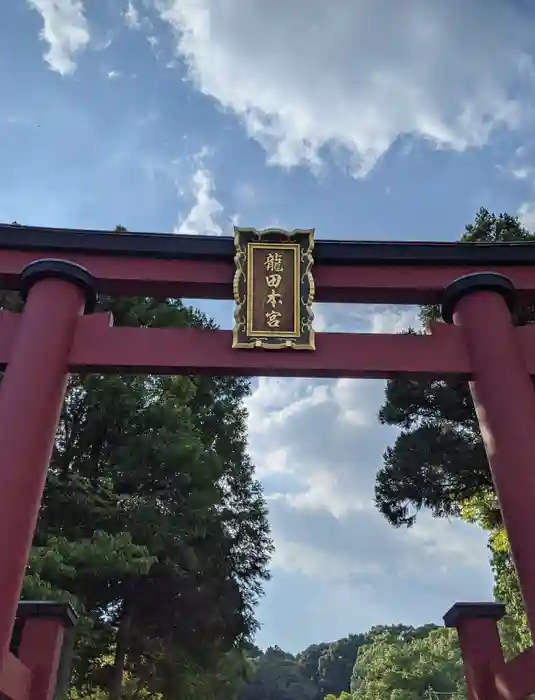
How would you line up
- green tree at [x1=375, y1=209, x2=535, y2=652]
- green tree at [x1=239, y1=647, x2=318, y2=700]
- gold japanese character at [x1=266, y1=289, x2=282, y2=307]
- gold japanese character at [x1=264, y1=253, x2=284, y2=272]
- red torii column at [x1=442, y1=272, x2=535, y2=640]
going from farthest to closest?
1. green tree at [x1=239, y1=647, x2=318, y2=700]
2. green tree at [x1=375, y1=209, x2=535, y2=652]
3. gold japanese character at [x1=264, y1=253, x2=284, y2=272]
4. gold japanese character at [x1=266, y1=289, x2=282, y2=307]
5. red torii column at [x1=442, y1=272, x2=535, y2=640]

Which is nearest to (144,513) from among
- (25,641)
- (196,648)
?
(196,648)

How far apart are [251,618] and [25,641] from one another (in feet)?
32.7

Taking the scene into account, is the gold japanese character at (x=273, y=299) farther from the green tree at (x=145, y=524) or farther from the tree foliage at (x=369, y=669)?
the tree foliage at (x=369, y=669)

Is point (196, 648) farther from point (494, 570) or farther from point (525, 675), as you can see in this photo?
point (525, 675)

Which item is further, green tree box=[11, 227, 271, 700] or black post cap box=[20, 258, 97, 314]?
green tree box=[11, 227, 271, 700]

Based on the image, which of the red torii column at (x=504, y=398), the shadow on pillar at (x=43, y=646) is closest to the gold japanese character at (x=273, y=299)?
the red torii column at (x=504, y=398)

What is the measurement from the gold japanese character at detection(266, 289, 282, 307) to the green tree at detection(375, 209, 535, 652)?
6.04 metres

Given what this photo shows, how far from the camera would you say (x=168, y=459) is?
11273 mm

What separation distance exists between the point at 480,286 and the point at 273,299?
1.88 metres

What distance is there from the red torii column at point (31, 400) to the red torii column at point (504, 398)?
11.1 feet

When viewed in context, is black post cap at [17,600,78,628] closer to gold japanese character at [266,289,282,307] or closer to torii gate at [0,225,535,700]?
torii gate at [0,225,535,700]

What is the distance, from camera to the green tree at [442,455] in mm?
11406

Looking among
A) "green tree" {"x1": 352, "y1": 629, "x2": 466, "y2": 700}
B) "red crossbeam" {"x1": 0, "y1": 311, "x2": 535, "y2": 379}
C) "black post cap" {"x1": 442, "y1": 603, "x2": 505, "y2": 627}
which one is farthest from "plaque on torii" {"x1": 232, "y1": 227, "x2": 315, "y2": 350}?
"green tree" {"x1": 352, "y1": 629, "x2": 466, "y2": 700}

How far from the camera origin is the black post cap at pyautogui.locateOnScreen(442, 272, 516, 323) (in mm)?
5758
